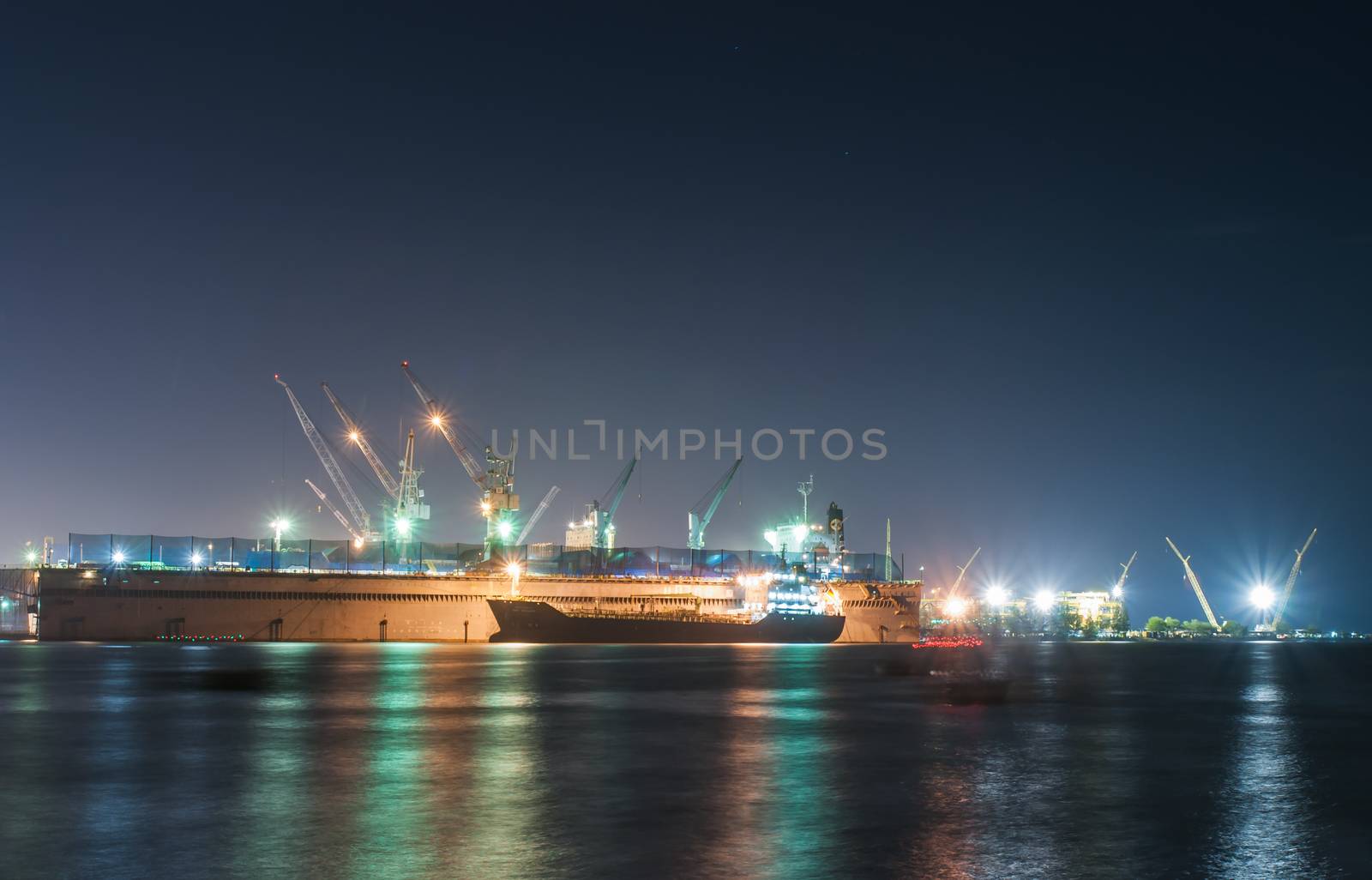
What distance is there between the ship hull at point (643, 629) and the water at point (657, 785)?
267 ft

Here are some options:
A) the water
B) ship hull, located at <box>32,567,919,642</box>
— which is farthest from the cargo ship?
the water

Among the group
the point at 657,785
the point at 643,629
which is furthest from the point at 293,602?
the point at 657,785

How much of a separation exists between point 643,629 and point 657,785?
11746 cm

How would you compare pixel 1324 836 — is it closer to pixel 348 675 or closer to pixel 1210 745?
pixel 1210 745

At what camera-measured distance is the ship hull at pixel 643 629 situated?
135500 millimetres

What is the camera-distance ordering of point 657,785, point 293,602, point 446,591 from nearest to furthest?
1. point 657,785
2. point 293,602
3. point 446,591

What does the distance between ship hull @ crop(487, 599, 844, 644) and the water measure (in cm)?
8129

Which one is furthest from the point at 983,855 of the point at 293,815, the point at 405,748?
the point at 405,748

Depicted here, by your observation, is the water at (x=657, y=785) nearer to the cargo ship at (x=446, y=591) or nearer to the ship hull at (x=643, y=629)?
the cargo ship at (x=446, y=591)

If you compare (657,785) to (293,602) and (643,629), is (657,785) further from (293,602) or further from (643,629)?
(643,629)

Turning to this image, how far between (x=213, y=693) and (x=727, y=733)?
2473cm

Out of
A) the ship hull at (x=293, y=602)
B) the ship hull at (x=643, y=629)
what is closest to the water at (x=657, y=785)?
the ship hull at (x=293, y=602)

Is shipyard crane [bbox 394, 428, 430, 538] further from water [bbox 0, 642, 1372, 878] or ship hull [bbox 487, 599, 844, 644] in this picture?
water [bbox 0, 642, 1372, 878]

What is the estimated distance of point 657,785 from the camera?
954 inches
